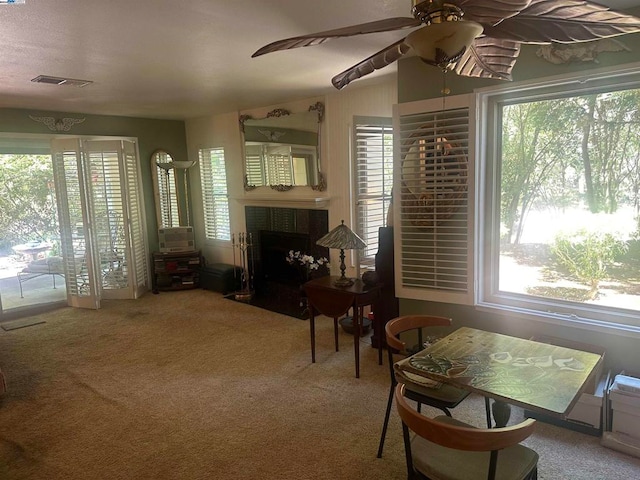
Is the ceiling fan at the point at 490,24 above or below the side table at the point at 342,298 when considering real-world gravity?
above

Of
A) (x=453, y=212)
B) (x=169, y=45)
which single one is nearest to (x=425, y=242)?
(x=453, y=212)

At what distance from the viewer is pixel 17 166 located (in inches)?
222

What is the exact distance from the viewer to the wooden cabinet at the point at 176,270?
6.00m

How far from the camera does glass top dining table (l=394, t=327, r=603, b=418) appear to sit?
5.50 feet

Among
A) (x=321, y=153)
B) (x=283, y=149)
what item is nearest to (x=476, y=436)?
(x=321, y=153)

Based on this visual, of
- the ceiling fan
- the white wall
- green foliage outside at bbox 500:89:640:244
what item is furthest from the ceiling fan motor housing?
the white wall

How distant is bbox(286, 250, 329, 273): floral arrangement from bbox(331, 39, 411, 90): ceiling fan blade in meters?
2.68

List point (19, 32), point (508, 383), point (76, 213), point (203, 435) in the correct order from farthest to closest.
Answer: point (76, 213) → point (203, 435) → point (19, 32) → point (508, 383)

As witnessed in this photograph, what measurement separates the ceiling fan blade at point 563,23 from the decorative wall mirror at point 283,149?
10.7 feet

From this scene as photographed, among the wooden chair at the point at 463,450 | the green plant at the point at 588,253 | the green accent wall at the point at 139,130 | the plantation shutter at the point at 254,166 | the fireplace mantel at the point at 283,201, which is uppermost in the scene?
the green accent wall at the point at 139,130

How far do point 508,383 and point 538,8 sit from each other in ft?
4.56

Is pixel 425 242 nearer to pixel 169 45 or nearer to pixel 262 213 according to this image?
pixel 169 45

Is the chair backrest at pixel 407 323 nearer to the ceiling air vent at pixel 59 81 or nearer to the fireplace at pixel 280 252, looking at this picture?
the fireplace at pixel 280 252

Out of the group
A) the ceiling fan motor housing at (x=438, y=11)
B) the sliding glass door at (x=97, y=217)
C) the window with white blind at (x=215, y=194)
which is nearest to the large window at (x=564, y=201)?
the ceiling fan motor housing at (x=438, y=11)
